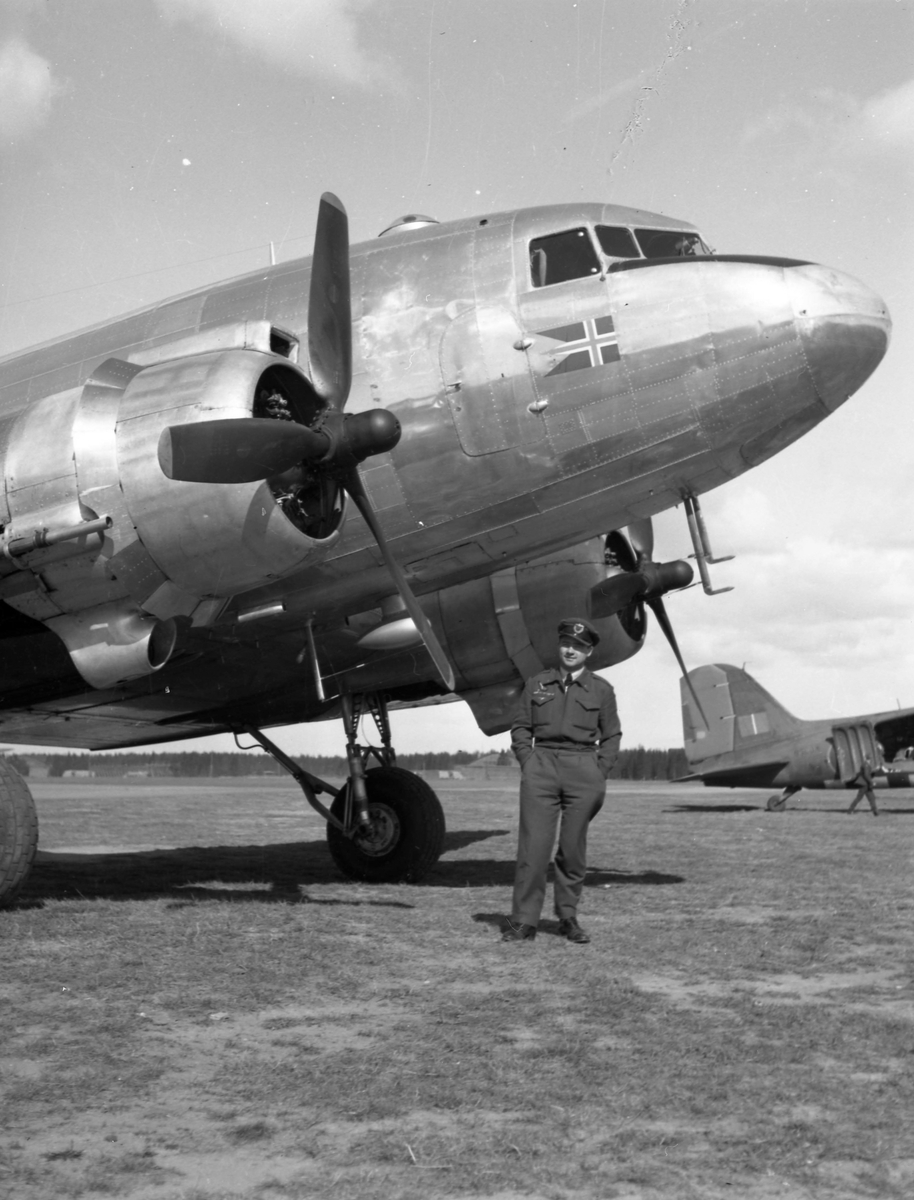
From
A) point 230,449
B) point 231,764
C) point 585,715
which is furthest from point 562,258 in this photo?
point 231,764

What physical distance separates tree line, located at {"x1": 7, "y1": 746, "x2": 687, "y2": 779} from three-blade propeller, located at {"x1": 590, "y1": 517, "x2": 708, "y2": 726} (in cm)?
6127

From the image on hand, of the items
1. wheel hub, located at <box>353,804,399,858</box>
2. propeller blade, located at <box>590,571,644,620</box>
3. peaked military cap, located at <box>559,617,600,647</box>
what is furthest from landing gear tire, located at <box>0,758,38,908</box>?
propeller blade, located at <box>590,571,644,620</box>

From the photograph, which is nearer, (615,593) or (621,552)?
(615,593)

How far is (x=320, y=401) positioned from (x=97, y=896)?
439 cm

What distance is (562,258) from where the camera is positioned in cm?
836

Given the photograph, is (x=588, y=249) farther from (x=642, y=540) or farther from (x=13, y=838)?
(x=13, y=838)

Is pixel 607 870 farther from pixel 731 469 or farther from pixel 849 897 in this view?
pixel 731 469

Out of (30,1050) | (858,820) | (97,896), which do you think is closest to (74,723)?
(97,896)

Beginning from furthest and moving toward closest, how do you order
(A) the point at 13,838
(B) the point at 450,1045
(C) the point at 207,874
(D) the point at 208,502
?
(C) the point at 207,874
(A) the point at 13,838
(D) the point at 208,502
(B) the point at 450,1045

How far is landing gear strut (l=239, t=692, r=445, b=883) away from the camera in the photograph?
10469mm

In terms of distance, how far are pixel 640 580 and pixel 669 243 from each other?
9.69 feet

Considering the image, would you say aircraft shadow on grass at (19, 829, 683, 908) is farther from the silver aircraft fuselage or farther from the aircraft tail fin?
→ the aircraft tail fin

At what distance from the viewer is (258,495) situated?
7160 millimetres

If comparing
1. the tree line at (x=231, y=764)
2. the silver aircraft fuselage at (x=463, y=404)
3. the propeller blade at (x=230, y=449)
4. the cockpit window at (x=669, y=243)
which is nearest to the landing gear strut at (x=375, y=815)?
the silver aircraft fuselage at (x=463, y=404)
